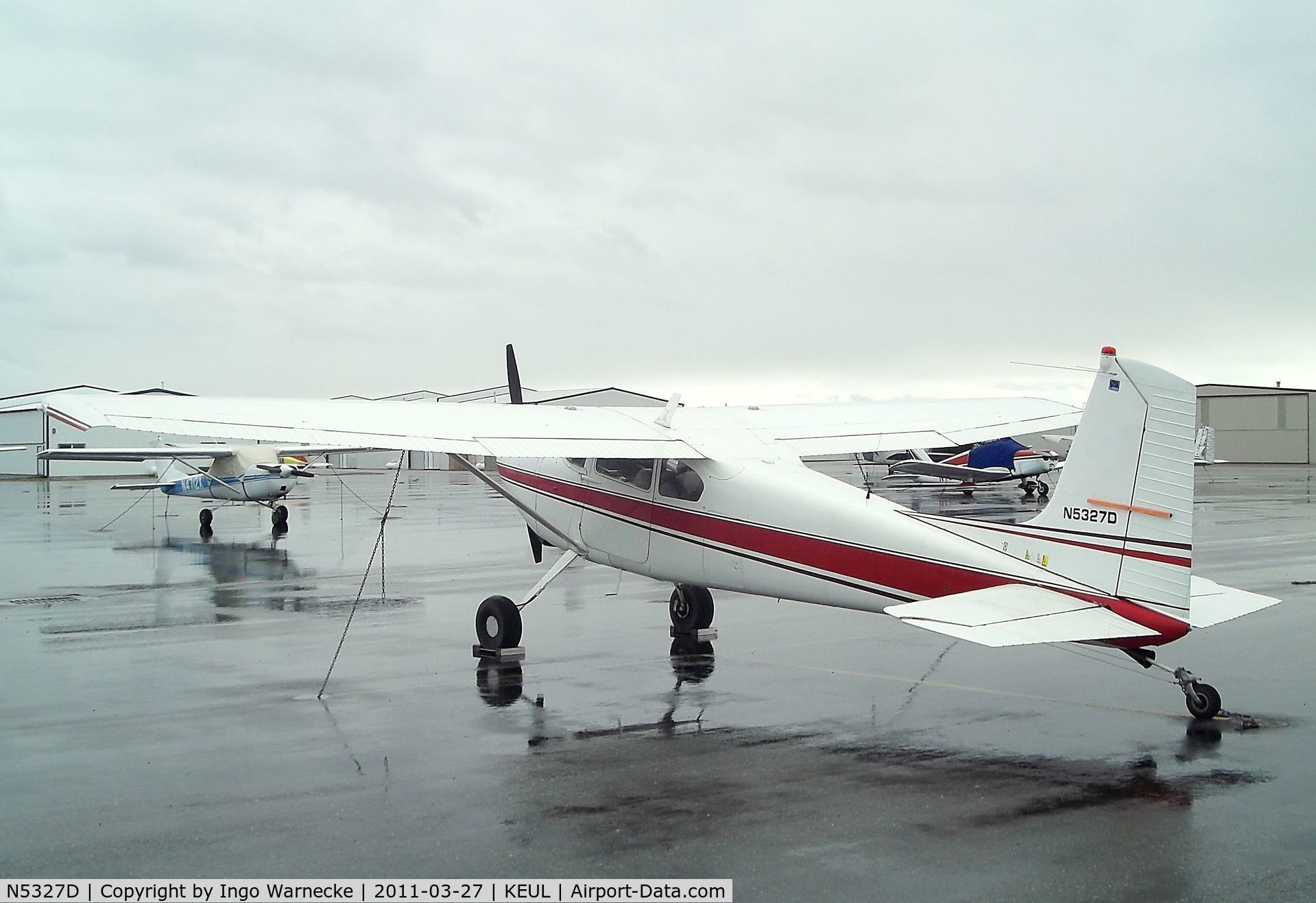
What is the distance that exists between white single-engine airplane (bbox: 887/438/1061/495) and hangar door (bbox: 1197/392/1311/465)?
150ft

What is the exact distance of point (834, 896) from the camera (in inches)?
198

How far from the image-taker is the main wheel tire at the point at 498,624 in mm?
10906

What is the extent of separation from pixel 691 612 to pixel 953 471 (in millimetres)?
30677

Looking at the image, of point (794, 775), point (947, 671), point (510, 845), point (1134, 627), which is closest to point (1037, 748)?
point (1134, 627)

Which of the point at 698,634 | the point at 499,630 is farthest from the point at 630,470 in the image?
the point at 698,634

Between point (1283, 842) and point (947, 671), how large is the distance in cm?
450

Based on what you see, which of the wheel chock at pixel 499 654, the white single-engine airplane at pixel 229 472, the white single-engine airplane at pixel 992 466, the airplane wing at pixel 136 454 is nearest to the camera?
the wheel chock at pixel 499 654

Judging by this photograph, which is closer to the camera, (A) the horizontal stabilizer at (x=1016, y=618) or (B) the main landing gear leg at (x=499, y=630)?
(A) the horizontal stabilizer at (x=1016, y=618)

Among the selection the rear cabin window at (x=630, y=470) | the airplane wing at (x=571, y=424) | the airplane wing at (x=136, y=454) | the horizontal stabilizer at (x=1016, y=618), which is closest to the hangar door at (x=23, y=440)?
the airplane wing at (x=136, y=454)

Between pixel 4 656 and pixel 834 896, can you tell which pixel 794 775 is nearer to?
pixel 834 896

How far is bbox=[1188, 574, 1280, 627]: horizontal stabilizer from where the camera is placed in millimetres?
7609

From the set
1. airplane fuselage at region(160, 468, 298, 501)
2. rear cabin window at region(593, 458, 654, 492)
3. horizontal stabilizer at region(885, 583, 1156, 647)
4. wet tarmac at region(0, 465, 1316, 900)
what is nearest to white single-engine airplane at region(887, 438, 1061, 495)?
airplane fuselage at region(160, 468, 298, 501)

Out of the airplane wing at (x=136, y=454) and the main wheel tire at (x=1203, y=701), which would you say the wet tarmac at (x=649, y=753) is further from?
the airplane wing at (x=136, y=454)

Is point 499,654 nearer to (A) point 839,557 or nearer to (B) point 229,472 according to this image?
(A) point 839,557
